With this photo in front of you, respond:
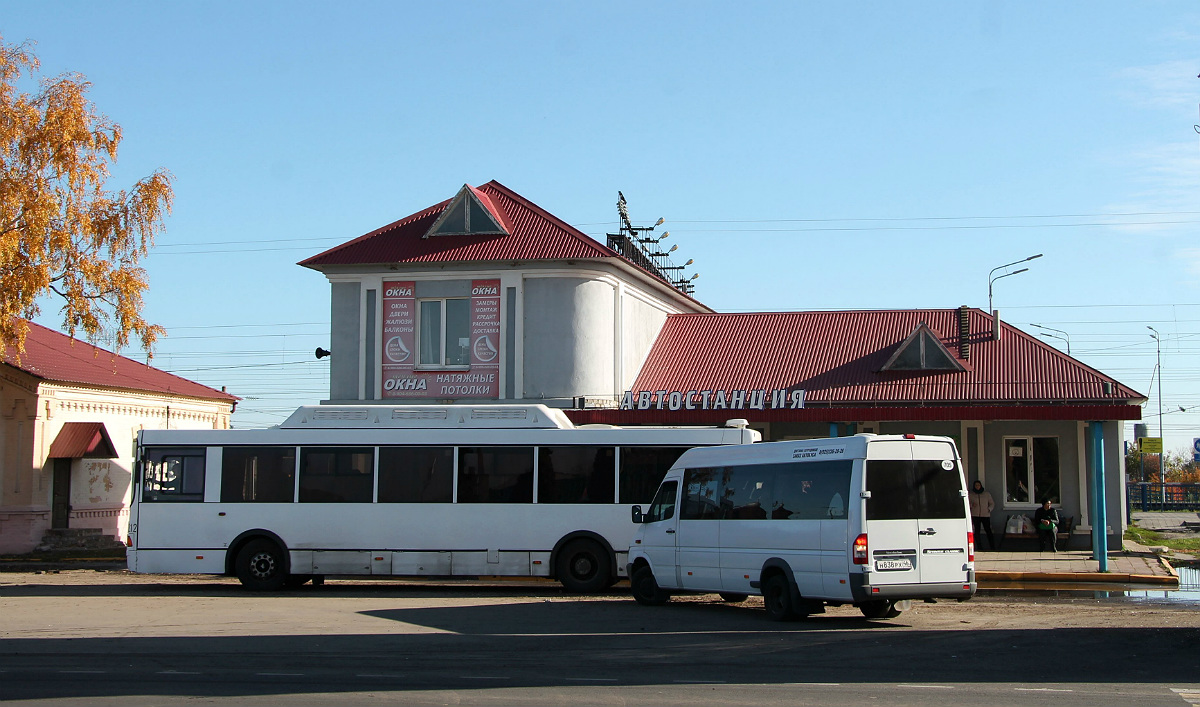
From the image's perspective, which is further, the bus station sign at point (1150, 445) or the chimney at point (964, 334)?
the bus station sign at point (1150, 445)

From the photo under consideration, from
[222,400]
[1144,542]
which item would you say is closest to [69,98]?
[222,400]

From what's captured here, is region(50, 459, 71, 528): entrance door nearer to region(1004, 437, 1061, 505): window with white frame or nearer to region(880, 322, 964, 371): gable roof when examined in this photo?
region(880, 322, 964, 371): gable roof

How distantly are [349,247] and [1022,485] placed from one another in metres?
17.4

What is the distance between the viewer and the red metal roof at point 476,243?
2781cm

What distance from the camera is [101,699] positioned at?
9805mm

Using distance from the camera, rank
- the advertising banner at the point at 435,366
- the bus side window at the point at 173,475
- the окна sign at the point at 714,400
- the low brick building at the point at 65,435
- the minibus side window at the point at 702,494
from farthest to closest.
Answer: the low brick building at the point at 65,435 → the advertising banner at the point at 435,366 → the окна sign at the point at 714,400 → the bus side window at the point at 173,475 → the minibus side window at the point at 702,494

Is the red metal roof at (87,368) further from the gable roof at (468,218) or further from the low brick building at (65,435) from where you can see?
the gable roof at (468,218)

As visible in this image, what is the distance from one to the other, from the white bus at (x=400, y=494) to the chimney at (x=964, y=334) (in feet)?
39.7

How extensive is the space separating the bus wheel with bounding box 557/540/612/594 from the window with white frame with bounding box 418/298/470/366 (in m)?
9.25

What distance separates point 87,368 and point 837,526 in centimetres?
2758

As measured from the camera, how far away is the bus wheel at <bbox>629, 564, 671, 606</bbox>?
695 inches

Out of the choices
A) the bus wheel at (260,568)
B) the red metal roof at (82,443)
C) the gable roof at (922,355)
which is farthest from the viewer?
the red metal roof at (82,443)

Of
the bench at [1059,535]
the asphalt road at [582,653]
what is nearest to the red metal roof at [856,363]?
the bench at [1059,535]

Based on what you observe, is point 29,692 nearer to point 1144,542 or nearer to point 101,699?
point 101,699
